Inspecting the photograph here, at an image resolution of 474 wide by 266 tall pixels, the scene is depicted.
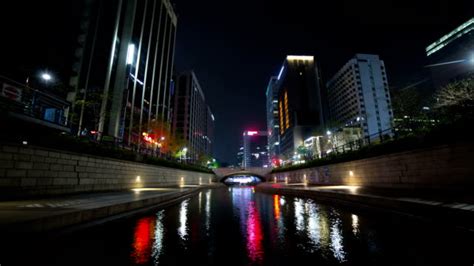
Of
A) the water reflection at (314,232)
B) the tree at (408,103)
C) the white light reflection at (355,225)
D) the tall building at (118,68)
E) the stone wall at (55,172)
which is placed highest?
the tall building at (118,68)

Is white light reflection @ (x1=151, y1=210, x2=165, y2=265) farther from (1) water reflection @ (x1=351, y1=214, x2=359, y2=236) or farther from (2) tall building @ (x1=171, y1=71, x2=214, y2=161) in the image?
(2) tall building @ (x1=171, y1=71, x2=214, y2=161)

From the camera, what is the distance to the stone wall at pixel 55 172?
33.1ft

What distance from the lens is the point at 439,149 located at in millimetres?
11656

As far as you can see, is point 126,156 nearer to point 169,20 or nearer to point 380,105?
point 169,20

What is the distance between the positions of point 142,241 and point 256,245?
284 cm

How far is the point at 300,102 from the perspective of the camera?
128m

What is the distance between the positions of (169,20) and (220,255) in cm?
10191

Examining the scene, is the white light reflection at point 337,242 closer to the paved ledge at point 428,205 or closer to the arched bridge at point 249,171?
the paved ledge at point 428,205

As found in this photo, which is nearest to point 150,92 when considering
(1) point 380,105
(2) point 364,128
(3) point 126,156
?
(3) point 126,156

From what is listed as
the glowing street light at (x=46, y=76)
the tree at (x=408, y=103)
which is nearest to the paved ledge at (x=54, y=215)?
the glowing street light at (x=46, y=76)

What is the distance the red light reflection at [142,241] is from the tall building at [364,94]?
110711mm

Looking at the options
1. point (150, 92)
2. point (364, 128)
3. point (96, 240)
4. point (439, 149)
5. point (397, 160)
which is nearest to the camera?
point (96, 240)

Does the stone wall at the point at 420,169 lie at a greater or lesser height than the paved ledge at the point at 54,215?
greater

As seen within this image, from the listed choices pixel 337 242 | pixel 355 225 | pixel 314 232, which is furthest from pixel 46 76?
pixel 355 225
